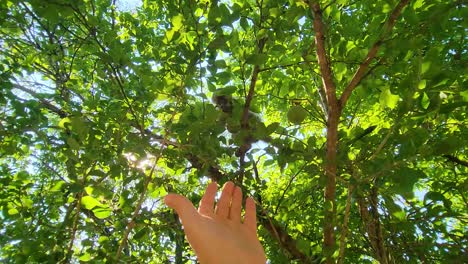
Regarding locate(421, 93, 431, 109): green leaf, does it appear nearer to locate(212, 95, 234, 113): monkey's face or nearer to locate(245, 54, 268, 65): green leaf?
locate(245, 54, 268, 65): green leaf

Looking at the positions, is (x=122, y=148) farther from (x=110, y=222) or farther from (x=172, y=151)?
(x=110, y=222)

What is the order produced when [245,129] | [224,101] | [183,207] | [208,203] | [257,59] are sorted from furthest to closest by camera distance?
[224,101] → [245,129] → [257,59] → [208,203] → [183,207]

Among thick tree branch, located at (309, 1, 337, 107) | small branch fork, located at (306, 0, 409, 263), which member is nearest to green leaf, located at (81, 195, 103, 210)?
small branch fork, located at (306, 0, 409, 263)

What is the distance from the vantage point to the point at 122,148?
1.81 metres

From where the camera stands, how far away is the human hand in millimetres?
1198

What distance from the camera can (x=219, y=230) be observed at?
127 centimetres

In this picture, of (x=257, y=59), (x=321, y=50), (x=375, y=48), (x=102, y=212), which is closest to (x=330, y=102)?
(x=321, y=50)

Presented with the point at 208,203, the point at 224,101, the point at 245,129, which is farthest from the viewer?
the point at 224,101

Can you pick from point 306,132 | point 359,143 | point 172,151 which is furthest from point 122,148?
point 306,132

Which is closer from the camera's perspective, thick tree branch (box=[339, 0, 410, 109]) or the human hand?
the human hand

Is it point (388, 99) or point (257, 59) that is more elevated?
point (257, 59)

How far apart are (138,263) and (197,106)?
3.65 ft

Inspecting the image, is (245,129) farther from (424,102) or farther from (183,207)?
(424,102)

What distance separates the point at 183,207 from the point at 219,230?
0.50 ft
